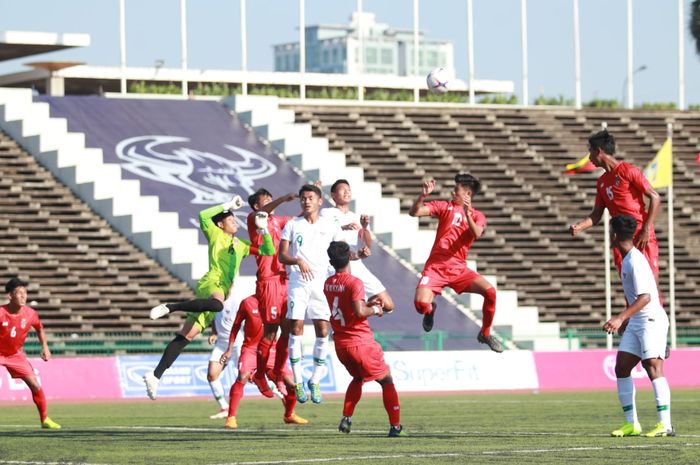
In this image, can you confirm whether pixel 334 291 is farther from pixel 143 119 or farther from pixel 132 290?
pixel 143 119

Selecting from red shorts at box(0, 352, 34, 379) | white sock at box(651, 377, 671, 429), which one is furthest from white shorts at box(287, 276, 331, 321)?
white sock at box(651, 377, 671, 429)

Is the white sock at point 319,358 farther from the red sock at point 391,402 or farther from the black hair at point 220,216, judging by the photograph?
the black hair at point 220,216

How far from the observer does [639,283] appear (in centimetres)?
1519

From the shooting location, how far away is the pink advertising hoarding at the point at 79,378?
29188 mm

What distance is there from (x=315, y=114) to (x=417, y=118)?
362 centimetres

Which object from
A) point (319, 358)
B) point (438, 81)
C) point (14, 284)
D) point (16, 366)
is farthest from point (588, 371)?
point (14, 284)

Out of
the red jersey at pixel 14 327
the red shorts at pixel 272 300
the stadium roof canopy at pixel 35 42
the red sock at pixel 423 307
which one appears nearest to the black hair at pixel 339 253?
the red sock at pixel 423 307

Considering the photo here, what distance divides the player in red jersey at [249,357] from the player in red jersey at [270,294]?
161 millimetres

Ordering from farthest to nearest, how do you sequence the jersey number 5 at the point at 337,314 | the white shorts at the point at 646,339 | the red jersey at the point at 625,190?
the red jersey at the point at 625,190 < the jersey number 5 at the point at 337,314 < the white shorts at the point at 646,339

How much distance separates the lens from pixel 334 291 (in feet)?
51.3

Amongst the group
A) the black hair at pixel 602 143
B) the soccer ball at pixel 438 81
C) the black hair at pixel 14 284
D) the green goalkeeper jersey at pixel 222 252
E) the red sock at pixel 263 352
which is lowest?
the red sock at pixel 263 352

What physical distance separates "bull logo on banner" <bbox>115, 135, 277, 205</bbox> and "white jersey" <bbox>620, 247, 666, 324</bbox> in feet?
86.2

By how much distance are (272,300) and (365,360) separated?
3572 mm

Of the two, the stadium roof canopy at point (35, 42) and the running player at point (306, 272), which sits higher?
the stadium roof canopy at point (35, 42)
